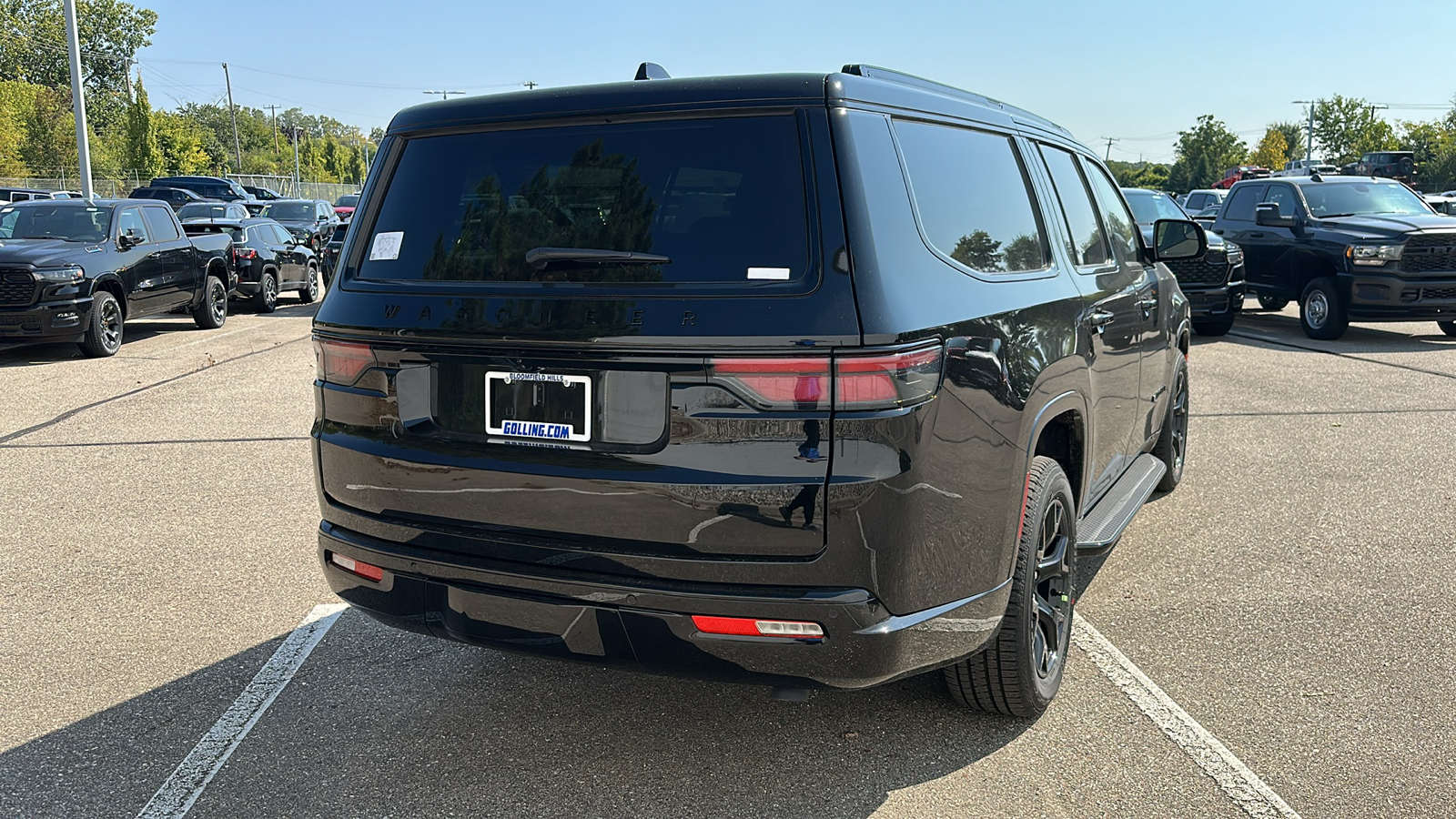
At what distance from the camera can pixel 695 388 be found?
8.61ft

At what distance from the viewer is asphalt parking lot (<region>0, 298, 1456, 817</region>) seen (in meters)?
3.09

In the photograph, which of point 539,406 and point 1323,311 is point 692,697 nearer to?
point 539,406

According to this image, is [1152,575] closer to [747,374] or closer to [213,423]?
[747,374]

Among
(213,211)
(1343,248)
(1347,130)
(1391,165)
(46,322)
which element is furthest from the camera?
(1347,130)

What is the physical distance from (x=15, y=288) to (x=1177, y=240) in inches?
439

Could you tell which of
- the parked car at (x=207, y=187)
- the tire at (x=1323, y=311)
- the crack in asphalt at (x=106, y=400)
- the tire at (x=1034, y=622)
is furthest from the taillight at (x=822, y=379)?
the parked car at (x=207, y=187)

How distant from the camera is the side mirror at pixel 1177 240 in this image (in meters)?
5.36

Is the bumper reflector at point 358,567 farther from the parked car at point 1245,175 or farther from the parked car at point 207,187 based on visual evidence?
the parked car at point 207,187

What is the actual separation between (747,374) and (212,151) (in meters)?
110

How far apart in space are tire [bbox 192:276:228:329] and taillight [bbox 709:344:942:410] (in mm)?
14097

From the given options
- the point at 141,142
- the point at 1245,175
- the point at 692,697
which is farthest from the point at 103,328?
the point at 141,142

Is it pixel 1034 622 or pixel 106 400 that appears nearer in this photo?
pixel 1034 622

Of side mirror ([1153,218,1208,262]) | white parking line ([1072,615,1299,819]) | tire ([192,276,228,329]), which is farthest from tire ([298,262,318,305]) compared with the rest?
white parking line ([1072,615,1299,819])

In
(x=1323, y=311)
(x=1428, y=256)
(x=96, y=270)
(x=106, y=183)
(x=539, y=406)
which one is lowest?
(x=1323, y=311)
